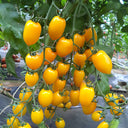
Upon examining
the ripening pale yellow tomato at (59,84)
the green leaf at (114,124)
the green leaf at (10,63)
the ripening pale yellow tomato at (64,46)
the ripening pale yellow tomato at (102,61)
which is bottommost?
the green leaf at (114,124)

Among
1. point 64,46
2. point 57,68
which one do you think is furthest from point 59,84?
point 64,46

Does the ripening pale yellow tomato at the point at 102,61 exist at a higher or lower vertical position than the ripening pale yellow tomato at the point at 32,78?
higher

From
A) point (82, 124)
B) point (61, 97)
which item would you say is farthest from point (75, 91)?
point (82, 124)

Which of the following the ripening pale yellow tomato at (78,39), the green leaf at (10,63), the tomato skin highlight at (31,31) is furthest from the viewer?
the green leaf at (10,63)

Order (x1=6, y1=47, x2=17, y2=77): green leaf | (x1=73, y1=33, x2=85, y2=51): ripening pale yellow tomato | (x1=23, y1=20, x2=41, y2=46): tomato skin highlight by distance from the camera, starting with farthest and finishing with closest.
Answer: (x1=6, y1=47, x2=17, y2=77): green leaf < (x1=73, y1=33, x2=85, y2=51): ripening pale yellow tomato < (x1=23, y1=20, x2=41, y2=46): tomato skin highlight

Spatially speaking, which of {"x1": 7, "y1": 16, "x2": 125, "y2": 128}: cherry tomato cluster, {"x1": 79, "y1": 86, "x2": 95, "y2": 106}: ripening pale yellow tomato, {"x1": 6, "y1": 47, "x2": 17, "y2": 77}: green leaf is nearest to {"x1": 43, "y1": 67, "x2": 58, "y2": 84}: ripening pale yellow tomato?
{"x1": 7, "y1": 16, "x2": 125, "y2": 128}: cherry tomato cluster

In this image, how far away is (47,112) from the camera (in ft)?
2.31

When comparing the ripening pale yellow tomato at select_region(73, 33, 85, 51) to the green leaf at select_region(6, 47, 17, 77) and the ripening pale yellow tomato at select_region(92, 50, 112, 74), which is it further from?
the green leaf at select_region(6, 47, 17, 77)

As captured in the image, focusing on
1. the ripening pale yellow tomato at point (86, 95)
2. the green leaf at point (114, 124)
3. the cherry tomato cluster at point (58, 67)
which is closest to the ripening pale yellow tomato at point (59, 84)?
the cherry tomato cluster at point (58, 67)

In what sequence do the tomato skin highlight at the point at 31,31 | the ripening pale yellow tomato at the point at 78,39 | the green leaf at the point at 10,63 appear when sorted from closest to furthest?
the tomato skin highlight at the point at 31,31 → the ripening pale yellow tomato at the point at 78,39 → the green leaf at the point at 10,63

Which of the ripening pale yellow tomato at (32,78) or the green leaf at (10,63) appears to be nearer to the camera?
the ripening pale yellow tomato at (32,78)

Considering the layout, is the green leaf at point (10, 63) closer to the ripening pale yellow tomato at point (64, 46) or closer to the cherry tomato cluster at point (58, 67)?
the cherry tomato cluster at point (58, 67)

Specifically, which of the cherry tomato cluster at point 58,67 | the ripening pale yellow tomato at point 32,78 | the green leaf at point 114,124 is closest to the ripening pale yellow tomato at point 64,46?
the cherry tomato cluster at point 58,67

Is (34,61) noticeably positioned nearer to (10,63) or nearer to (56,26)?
(56,26)
